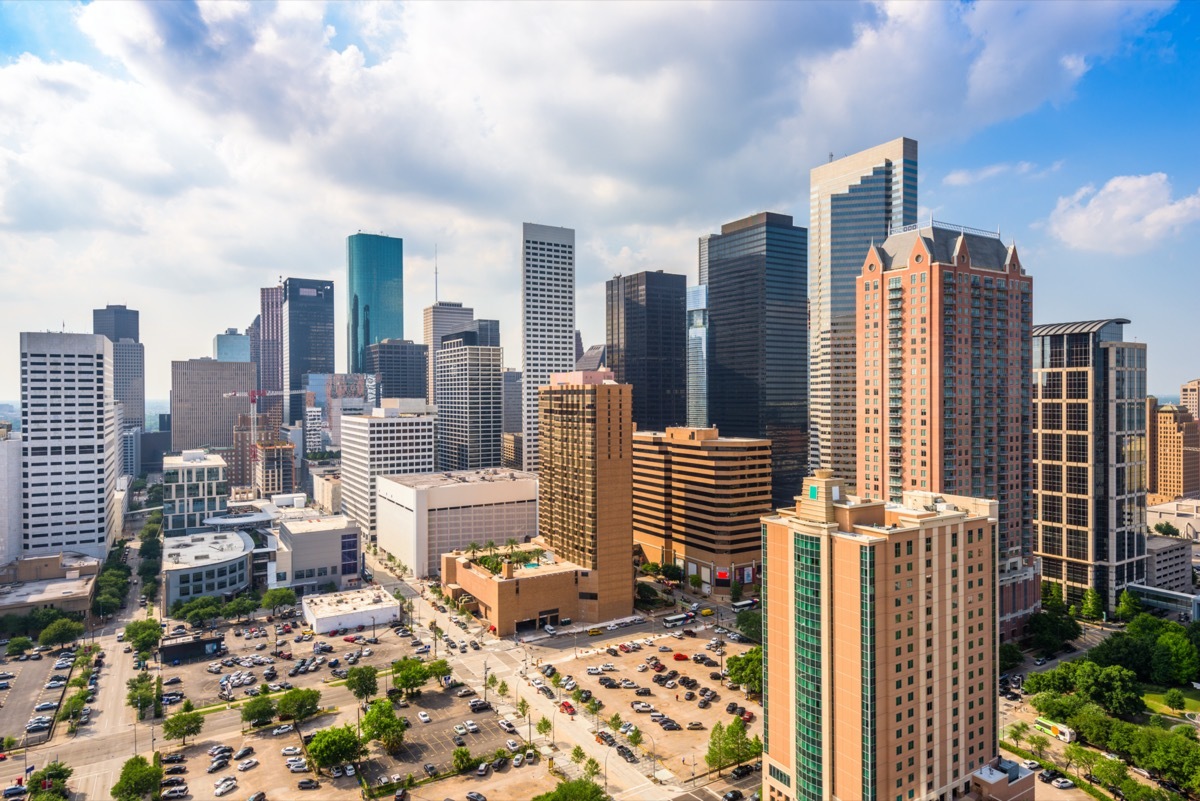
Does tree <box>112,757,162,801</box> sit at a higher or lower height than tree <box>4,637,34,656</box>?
higher

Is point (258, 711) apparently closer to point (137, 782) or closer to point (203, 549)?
point (137, 782)

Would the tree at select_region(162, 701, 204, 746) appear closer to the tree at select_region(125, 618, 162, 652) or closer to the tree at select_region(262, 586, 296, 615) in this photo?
the tree at select_region(125, 618, 162, 652)

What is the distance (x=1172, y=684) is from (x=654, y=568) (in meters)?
98.7

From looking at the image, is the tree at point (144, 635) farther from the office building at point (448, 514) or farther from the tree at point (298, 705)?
the office building at point (448, 514)

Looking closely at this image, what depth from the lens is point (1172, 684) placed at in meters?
105

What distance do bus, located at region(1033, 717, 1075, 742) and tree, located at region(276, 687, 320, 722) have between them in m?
97.3

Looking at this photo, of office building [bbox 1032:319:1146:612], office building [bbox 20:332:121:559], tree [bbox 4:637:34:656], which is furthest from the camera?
office building [bbox 20:332:121:559]

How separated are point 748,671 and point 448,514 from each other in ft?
308

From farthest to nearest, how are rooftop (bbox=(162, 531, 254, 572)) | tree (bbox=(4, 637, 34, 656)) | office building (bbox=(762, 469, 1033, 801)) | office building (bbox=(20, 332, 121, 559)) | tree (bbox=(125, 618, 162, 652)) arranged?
office building (bbox=(20, 332, 121, 559))
rooftop (bbox=(162, 531, 254, 572))
tree (bbox=(4, 637, 34, 656))
tree (bbox=(125, 618, 162, 652))
office building (bbox=(762, 469, 1033, 801))

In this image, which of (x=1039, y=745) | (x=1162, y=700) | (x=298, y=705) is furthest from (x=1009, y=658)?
(x=298, y=705)

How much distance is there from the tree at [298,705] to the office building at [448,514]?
2640 inches

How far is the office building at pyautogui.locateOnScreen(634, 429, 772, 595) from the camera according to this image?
516 feet

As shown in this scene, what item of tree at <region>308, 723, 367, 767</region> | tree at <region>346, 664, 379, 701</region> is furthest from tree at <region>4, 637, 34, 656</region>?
tree at <region>308, 723, 367, 767</region>

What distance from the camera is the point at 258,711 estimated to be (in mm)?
88688
